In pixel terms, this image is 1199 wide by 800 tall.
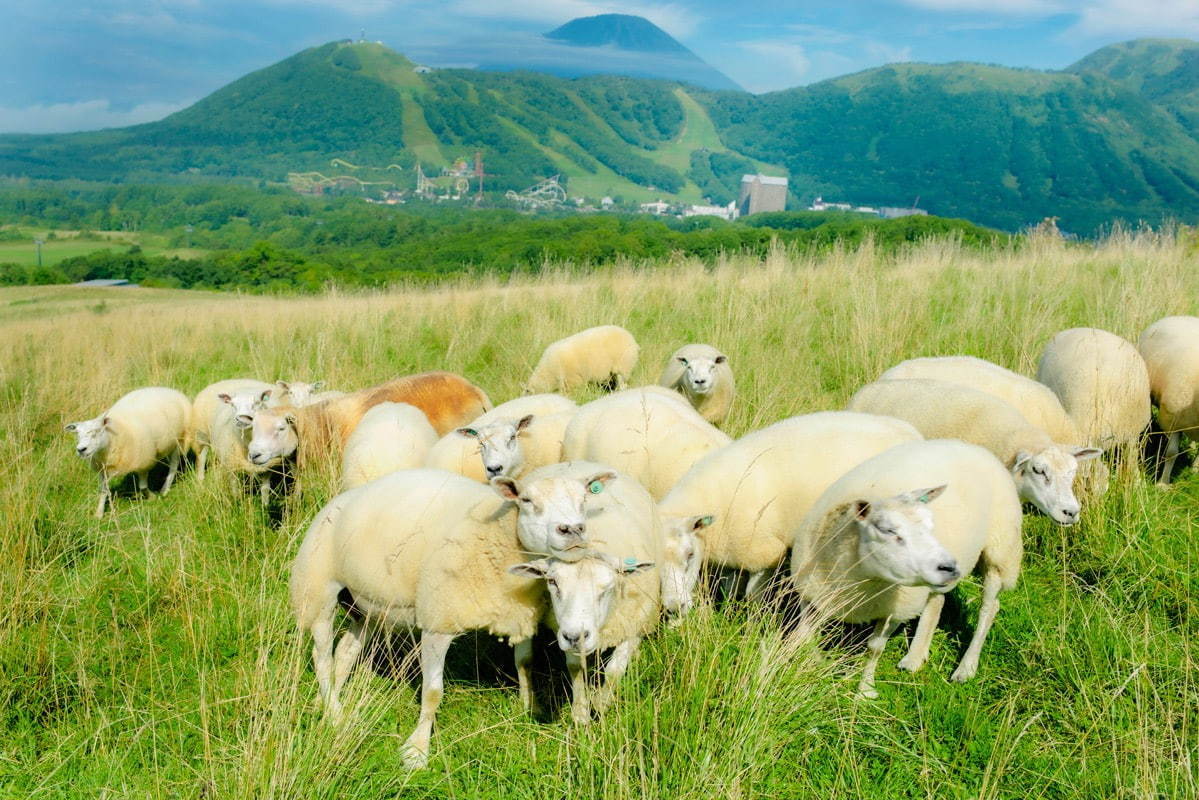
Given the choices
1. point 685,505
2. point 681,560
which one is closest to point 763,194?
point 685,505

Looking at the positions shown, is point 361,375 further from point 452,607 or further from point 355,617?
point 452,607

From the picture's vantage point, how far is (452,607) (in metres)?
3.57

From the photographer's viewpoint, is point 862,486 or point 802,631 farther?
point 862,486

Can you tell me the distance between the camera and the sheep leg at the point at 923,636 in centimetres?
396

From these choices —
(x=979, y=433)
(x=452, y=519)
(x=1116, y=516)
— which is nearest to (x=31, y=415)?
(x=452, y=519)

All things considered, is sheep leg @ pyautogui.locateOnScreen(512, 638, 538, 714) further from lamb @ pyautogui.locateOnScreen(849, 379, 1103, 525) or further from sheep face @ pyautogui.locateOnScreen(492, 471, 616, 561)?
lamb @ pyautogui.locateOnScreen(849, 379, 1103, 525)

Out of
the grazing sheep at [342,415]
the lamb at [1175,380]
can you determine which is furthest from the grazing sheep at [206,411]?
the lamb at [1175,380]

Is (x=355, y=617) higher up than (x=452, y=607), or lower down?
lower down

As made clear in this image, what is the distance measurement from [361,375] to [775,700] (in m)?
7.74

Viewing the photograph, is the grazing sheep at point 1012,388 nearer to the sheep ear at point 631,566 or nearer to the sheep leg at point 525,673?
the sheep ear at point 631,566

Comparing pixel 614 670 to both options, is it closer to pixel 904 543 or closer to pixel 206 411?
pixel 904 543

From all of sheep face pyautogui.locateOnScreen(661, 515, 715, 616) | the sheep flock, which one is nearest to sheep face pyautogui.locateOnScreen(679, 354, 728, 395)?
the sheep flock

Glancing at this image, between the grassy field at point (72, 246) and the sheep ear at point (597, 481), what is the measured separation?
101 meters

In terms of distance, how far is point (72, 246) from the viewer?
375 feet
